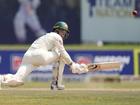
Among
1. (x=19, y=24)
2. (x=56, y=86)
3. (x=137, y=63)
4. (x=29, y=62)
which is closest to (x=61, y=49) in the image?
(x=29, y=62)

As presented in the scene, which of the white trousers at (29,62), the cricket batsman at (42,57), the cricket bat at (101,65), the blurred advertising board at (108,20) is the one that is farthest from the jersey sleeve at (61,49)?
the blurred advertising board at (108,20)

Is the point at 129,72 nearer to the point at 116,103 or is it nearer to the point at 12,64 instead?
the point at 12,64

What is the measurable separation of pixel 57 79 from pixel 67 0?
64.9 feet

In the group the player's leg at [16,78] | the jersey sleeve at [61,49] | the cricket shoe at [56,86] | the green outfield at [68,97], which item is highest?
the jersey sleeve at [61,49]

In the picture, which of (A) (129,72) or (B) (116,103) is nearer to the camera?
(B) (116,103)

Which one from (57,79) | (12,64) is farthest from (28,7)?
(57,79)

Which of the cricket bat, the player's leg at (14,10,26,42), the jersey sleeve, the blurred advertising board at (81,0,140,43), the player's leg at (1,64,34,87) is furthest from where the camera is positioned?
the blurred advertising board at (81,0,140,43)

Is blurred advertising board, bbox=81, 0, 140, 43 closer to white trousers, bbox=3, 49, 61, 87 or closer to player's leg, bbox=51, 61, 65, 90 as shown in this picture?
player's leg, bbox=51, 61, 65, 90

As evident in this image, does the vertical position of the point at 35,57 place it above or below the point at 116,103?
above

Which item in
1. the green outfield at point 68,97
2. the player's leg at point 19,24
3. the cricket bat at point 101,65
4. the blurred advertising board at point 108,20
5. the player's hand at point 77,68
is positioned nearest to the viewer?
the green outfield at point 68,97

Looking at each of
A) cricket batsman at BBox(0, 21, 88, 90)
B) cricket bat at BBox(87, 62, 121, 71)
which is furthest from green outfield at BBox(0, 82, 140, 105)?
cricket bat at BBox(87, 62, 121, 71)

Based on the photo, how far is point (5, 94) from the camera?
48.6 ft

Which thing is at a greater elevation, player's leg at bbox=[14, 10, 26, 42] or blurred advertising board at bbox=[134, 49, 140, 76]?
player's leg at bbox=[14, 10, 26, 42]

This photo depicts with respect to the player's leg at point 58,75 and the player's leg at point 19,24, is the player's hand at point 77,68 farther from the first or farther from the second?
the player's leg at point 19,24
